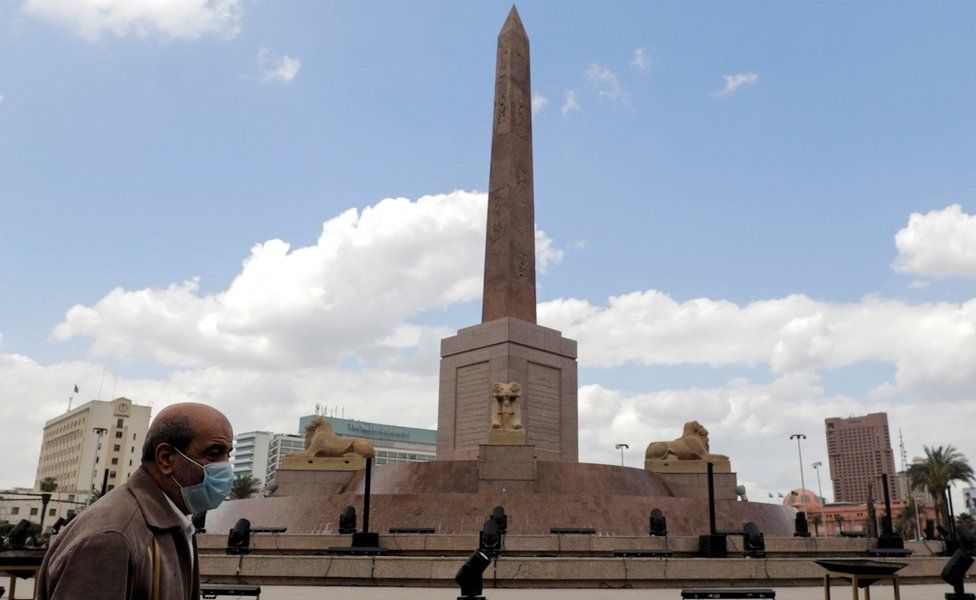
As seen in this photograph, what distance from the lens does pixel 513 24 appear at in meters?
33.0

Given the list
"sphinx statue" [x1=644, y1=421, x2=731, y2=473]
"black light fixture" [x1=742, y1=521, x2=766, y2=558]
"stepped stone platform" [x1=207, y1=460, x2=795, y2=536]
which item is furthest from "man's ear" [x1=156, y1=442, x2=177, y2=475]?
"sphinx statue" [x1=644, y1=421, x2=731, y2=473]

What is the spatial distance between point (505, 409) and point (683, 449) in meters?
8.22

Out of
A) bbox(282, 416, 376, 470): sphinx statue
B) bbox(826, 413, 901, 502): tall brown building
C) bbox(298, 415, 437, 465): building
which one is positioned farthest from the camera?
bbox(826, 413, 901, 502): tall brown building

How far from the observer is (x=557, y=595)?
13.6 metres

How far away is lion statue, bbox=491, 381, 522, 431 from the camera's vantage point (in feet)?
81.6

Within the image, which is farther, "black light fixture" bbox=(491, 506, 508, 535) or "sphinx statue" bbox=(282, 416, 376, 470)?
"sphinx statue" bbox=(282, 416, 376, 470)

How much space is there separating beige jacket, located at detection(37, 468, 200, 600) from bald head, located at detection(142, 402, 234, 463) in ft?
0.42

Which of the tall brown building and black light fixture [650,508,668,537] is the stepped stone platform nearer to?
black light fixture [650,508,668,537]

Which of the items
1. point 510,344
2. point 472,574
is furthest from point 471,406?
point 472,574

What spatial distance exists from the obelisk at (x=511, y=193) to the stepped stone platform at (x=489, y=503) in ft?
23.3

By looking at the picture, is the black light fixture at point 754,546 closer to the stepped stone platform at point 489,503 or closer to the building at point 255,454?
the stepped stone platform at point 489,503

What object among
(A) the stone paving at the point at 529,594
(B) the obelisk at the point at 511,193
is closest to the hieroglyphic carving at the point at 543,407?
(B) the obelisk at the point at 511,193

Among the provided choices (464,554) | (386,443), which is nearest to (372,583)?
(464,554)

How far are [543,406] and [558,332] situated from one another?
3.17 metres
